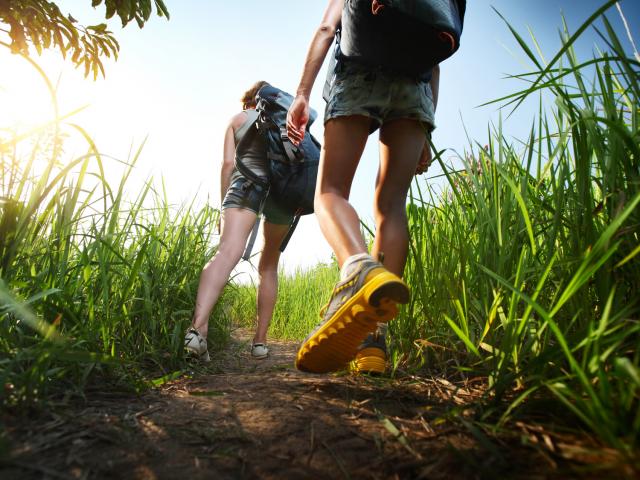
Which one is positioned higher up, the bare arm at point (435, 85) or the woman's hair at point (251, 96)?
the woman's hair at point (251, 96)

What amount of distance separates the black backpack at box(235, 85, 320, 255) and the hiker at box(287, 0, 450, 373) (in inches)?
32.4

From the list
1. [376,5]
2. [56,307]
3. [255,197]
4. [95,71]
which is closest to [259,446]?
[56,307]

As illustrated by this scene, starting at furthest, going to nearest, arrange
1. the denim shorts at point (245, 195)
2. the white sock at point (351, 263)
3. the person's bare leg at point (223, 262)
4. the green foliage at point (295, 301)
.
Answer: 1. the green foliage at point (295, 301)
2. the denim shorts at point (245, 195)
3. the person's bare leg at point (223, 262)
4. the white sock at point (351, 263)

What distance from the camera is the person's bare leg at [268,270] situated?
2305 mm

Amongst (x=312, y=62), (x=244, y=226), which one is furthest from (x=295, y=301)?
(x=312, y=62)

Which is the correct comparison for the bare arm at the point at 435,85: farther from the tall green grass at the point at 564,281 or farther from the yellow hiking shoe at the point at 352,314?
the yellow hiking shoe at the point at 352,314

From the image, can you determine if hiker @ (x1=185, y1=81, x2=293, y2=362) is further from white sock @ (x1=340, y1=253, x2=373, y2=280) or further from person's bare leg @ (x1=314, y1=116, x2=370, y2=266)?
white sock @ (x1=340, y1=253, x2=373, y2=280)

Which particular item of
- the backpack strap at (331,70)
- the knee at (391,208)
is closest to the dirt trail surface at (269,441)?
the knee at (391,208)

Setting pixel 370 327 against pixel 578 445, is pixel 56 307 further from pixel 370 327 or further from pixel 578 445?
pixel 578 445

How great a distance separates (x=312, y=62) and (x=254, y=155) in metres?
0.95

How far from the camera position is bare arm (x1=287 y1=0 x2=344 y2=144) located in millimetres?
1320

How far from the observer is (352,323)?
3.08ft

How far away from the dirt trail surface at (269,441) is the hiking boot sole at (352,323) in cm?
13

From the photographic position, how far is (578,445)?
523 millimetres
